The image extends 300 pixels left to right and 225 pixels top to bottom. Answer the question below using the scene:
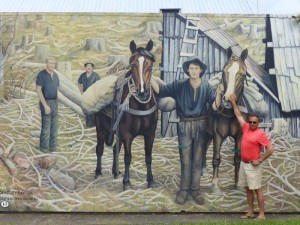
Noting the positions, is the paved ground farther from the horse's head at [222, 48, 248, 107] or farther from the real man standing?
the horse's head at [222, 48, 248, 107]

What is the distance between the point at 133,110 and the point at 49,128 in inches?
49.5

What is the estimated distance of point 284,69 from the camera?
26.0ft

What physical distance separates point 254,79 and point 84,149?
2.68 meters

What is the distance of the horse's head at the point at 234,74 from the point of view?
7.86 meters

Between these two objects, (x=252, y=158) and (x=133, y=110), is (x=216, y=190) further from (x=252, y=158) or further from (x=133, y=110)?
(x=133, y=110)

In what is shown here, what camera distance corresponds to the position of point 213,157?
789 centimetres

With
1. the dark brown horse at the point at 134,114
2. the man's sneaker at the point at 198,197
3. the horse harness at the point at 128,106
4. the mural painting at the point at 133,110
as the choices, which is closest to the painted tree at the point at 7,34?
the mural painting at the point at 133,110

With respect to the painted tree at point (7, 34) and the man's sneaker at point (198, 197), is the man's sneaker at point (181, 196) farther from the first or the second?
the painted tree at point (7, 34)

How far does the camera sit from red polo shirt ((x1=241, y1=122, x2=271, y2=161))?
7.46m

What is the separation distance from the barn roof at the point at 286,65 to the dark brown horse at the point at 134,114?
1.83m

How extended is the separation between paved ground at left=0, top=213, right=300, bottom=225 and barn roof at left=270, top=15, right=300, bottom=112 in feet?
5.54

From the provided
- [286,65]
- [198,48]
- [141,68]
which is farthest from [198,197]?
[286,65]

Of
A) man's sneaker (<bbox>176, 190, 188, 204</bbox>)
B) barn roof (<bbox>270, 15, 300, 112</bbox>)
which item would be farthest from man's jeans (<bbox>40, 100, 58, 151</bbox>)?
barn roof (<bbox>270, 15, 300, 112</bbox>)

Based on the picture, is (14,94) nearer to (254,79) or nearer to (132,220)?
(132,220)
